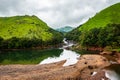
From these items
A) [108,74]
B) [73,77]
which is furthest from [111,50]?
[73,77]

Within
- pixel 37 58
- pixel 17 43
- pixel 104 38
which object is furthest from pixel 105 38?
pixel 17 43

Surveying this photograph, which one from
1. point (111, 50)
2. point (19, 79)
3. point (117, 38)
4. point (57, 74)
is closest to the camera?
point (19, 79)

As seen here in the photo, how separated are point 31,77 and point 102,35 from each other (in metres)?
90.7

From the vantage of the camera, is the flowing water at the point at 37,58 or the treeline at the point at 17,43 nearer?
the flowing water at the point at 37,58

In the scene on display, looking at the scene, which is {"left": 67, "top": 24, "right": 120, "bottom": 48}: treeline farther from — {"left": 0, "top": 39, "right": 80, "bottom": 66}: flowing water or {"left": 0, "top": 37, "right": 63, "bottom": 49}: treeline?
{"left": 0, "top": 37, "right": 63, "bottom": 49}: treeline

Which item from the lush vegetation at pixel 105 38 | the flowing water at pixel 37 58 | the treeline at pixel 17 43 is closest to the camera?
the flowing water at pixel 37 58

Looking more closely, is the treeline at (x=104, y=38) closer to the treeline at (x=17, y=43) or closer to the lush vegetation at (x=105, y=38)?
the lush vegetation at (x=105, y=38)

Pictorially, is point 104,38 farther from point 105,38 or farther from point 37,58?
point 37,58

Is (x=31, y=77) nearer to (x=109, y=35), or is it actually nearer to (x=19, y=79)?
(x=19, y=79)

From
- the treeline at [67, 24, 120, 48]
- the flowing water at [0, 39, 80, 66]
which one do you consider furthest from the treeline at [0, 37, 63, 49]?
the treeline at [67, 24, 120, 48]

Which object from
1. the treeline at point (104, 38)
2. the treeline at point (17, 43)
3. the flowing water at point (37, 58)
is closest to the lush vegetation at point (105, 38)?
the treeline at point (104, 38)

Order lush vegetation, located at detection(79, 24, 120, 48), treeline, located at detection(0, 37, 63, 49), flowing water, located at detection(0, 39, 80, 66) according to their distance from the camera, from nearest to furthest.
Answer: flowing water, located at detection(0, 39, 80, 66) → lush vegetation, located at detection(79, 24, 120, 48) → treeline, located at detection(0, 37, 63, 49)

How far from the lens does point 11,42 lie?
18838 cm

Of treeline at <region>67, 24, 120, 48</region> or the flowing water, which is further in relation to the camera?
treeline at <region>67, 24, 120, 48</region>
